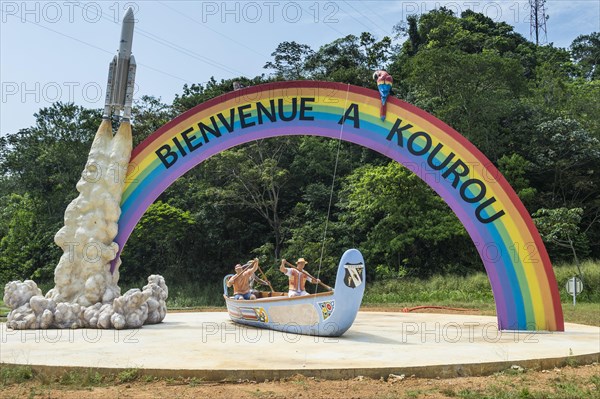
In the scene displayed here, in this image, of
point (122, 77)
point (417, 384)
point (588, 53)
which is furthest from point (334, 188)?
point (588, 53)

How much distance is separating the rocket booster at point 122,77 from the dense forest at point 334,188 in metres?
13.6

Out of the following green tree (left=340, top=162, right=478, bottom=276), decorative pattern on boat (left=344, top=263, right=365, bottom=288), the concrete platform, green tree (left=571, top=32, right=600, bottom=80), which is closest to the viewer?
the concrete platform

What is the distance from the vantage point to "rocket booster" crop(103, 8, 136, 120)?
41.9 ft

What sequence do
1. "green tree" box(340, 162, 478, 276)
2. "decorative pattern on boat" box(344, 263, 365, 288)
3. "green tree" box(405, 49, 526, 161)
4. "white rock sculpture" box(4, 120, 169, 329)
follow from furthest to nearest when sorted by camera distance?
"green tree" box(405, 49, 526, 161) < "green tree" box(340, 162, 478, 276) < "white rock sculpture" box(4, 120, 169, 329) < "decorative pattern on boat" box(344, 263, 365, 288)

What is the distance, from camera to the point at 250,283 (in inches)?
470

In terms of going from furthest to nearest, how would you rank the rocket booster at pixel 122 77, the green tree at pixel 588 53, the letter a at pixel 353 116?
the green tree at pixel 588 53
the rocket booster at pixel 122 77
the letter a at pixel 353 116

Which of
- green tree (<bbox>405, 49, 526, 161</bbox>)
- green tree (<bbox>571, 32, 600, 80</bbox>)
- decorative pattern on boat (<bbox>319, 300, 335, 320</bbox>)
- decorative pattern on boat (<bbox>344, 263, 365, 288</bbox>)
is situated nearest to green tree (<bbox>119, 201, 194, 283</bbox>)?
green tree (<bbox>405, 49, 526, 161</bbox>)

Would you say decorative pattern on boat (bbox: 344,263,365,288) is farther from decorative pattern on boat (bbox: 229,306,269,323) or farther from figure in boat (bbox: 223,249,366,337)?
decorative pattern on boat (bbox: 229,306,269,323)

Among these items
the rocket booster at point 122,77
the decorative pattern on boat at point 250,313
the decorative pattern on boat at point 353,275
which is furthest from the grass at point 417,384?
the rocket booster at point 122,77

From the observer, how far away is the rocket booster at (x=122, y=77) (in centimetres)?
1277

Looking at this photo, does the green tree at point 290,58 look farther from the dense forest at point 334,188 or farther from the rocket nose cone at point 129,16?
the rocket nose cone at point 129,16

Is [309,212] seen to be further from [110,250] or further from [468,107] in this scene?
[110,250]

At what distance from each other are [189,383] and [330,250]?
Answer: 65.4ft

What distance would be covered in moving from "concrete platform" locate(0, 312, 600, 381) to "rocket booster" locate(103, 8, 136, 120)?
4542 millimetres
